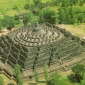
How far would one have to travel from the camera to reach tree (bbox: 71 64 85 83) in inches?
2041

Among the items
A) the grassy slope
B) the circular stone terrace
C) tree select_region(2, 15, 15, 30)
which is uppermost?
the circular stone terrace

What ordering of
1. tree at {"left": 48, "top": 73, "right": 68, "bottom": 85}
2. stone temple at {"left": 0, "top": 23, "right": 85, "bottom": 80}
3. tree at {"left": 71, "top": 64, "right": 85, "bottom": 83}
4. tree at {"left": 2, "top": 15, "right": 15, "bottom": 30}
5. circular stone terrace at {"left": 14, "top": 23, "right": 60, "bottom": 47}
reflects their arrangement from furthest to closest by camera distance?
tree at {"left": 2, "top": 15, "right": 15, "bottom": 30} < circular stone terrace at {"left": 14, "top": 23, "right": 60, "bottom": 47} < stone temple at {"left": 0, "top": 23, "right": 85, "bottom": 80} < tree at {"left": 71, "top": 64, "right": 85, "bottom": 83} < tree at {"left": 48, "top": 73, "right": 68, "bottom": 85}

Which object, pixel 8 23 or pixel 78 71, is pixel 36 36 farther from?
pixel 8 23

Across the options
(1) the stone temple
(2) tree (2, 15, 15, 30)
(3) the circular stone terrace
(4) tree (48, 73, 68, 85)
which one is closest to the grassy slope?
(1) the stone temple

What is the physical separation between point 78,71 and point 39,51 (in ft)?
31.9

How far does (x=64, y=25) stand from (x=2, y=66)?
31.5 meters

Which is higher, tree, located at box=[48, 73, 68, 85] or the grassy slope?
the grassy slope

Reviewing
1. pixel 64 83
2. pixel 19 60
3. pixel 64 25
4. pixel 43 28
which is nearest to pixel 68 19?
pixel 64 25

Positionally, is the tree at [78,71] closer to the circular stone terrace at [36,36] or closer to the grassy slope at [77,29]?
the circular stone terrace at [36,36]

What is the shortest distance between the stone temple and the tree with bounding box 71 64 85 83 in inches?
150

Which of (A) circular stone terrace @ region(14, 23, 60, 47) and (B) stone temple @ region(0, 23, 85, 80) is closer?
(B) stone temple @ region(0, 23, 85, 80)

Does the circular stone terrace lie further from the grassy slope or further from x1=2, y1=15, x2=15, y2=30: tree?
x1=2, y1=15, x2=15, y2=30: tree

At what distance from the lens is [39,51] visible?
184 ft

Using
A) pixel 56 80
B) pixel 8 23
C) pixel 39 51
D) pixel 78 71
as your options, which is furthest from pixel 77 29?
pixel 56 80
